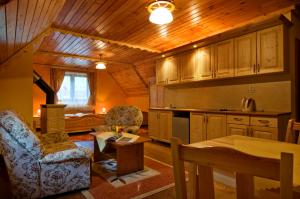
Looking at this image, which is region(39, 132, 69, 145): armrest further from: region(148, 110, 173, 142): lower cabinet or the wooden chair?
the wooden chair

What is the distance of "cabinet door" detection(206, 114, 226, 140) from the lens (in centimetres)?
352

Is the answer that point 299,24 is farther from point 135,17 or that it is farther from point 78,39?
point 78,39

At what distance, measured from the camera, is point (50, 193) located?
2.18 m

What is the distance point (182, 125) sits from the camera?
435 cm

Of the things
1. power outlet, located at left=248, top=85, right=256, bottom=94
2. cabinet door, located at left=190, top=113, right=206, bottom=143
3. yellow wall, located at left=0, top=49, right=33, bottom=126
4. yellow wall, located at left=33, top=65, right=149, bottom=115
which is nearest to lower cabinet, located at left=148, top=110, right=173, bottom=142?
cabinet door, located at left=190, top=113, right=206, bottom=143

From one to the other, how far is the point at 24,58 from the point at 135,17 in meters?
2.66

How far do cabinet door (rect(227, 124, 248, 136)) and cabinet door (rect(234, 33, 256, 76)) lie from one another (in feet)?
3.09

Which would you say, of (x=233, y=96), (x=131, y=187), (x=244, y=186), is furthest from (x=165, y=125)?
(x=244, y=186)

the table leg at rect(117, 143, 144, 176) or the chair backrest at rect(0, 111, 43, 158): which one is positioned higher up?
the chair backrest at rect(0, 111, 43, 158)

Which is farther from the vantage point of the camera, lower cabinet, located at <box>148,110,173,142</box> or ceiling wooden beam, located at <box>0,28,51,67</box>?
lower cabinet, located at <box>148,110,173,142</box>

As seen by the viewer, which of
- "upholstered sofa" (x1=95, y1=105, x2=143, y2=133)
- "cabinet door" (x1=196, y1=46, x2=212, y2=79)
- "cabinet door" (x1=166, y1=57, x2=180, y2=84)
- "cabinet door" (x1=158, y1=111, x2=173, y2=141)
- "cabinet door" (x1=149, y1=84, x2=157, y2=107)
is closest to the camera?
"cabinet door" (x1=196, y1=46, x2=212, y2=79)

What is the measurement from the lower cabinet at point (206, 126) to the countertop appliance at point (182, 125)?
0.41ft

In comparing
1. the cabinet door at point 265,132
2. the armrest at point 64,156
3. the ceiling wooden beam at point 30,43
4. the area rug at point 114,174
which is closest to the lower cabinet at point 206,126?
the cabinet door at point 265,132

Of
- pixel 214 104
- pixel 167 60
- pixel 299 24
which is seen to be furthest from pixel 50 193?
pixel 299 24
